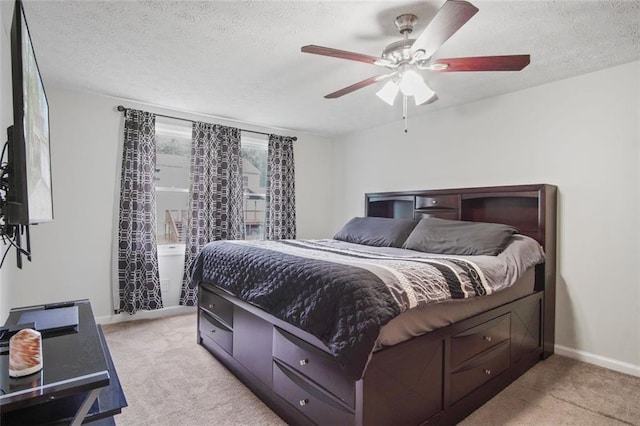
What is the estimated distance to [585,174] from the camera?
8.95 feet

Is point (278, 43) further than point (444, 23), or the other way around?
point (278, 43)

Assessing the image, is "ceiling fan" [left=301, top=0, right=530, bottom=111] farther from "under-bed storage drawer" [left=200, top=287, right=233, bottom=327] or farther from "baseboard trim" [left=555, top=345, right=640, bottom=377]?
"baseboard trim" [left=555, top=345, right=640, bottom=377]

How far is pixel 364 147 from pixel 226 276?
2.96 metres

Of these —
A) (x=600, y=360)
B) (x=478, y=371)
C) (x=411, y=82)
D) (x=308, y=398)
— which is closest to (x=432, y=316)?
(x=478, y=371)

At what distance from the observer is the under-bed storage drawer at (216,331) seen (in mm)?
2486

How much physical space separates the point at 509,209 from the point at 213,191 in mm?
3227

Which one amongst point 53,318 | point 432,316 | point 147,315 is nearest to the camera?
point 53,318

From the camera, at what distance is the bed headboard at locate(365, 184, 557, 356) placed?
109 inches

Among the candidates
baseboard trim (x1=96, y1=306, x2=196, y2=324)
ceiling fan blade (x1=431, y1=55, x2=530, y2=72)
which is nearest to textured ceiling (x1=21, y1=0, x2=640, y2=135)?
ceiling fan blade (x1=431, y1=55, x2=530, y2=72)

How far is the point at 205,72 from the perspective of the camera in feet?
9.07

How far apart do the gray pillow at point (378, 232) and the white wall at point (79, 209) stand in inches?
99.1

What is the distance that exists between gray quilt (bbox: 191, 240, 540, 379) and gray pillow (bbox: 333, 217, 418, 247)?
1173mm

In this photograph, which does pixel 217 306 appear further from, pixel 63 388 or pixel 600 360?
pixel 600 360

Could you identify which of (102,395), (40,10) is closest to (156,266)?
(40,10)
